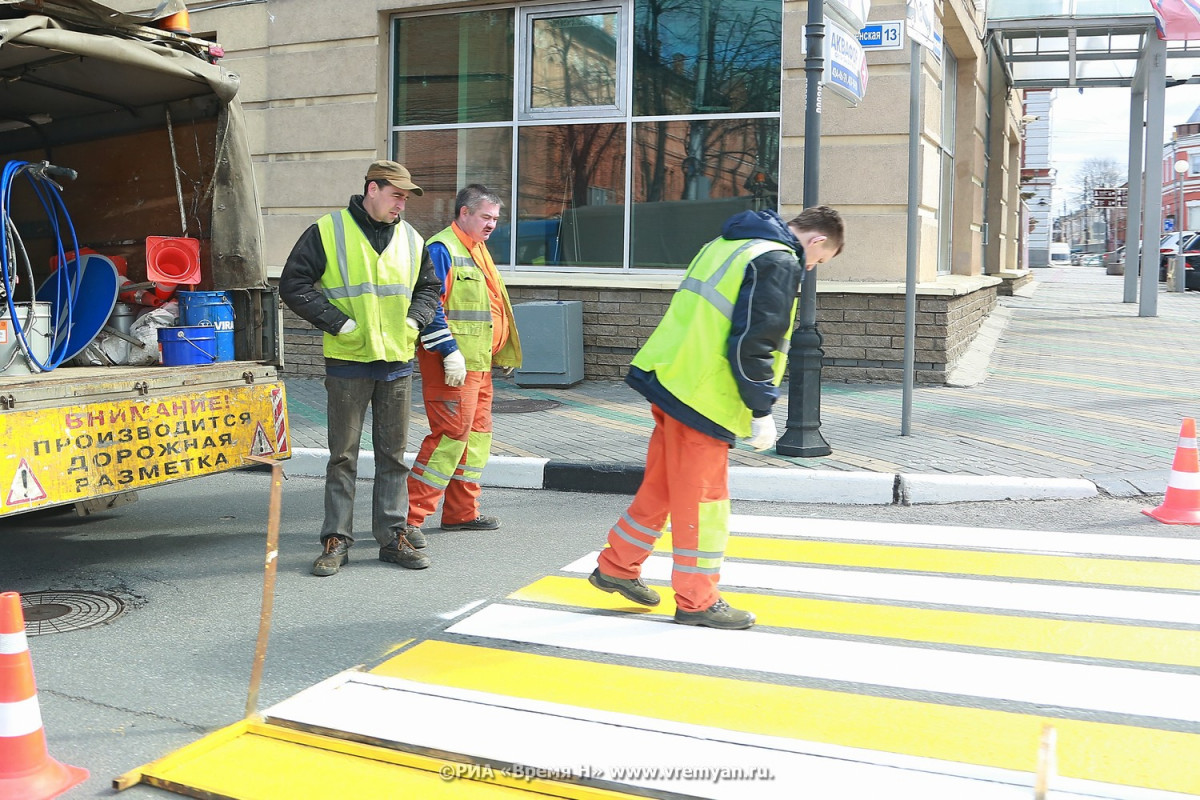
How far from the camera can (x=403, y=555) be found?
5742 millimetres

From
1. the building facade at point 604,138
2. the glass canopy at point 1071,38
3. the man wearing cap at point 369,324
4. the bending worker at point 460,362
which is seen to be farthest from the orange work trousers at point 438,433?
the glass canopy at point 1071,38

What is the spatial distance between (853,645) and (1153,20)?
16.6m

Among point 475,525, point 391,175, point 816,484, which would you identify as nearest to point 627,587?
point 475,525

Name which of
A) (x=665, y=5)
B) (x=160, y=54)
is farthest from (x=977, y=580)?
(x=665, y=5)

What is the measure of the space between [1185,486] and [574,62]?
25.8ft

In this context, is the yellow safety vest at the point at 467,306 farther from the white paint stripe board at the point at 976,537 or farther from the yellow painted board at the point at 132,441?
the white paint stripe board at the point at 976,537

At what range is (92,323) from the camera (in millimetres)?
6348

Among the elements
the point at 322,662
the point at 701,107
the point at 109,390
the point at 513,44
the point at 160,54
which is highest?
the point at 513,44

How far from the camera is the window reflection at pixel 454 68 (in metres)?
12.5

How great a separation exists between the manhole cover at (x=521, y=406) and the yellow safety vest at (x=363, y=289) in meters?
4.36

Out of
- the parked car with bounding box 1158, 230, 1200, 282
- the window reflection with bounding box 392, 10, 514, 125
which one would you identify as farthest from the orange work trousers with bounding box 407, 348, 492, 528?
the parked car with bounding box 1158, 230, 1200, 282

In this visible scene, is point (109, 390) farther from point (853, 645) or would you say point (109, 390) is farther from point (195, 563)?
point (853, 645)

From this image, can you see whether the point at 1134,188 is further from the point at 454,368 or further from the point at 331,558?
the point at 331,558

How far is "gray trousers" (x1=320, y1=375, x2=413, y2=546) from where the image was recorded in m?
5.78
